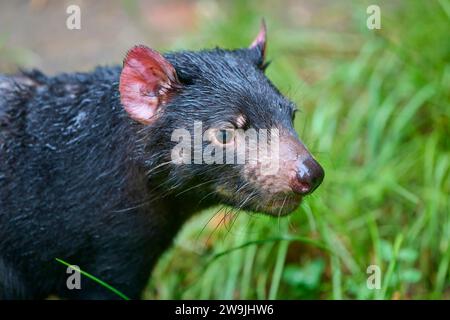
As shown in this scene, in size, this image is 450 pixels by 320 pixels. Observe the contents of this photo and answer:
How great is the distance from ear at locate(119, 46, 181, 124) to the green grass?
97 centimetres

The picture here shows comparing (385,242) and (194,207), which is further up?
(194,207)

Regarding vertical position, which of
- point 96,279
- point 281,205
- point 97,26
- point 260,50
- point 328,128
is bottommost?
point 96,279

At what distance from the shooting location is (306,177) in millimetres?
3361

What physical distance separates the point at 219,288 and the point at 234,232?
16.0 inches

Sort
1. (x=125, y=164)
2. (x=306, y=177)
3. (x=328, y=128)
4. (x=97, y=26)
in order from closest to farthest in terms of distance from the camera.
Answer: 1. (x=306, y=177)
2. (x=125, y=164)
3. (x=328, y=128)
4. (x=97, y=26)

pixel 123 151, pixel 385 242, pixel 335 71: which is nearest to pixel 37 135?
pixel 123 151

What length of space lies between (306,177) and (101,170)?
3.54 ft

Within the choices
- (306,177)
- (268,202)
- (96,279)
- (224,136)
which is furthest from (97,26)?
(306,177)

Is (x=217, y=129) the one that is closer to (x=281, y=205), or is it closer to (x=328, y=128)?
(x=281, y=205)

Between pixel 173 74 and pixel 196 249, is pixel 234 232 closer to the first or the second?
pixel 196 249

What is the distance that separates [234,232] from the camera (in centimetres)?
507

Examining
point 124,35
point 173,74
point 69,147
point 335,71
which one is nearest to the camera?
point 173,74

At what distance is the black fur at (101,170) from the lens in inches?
142

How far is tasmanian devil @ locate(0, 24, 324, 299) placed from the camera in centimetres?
353
